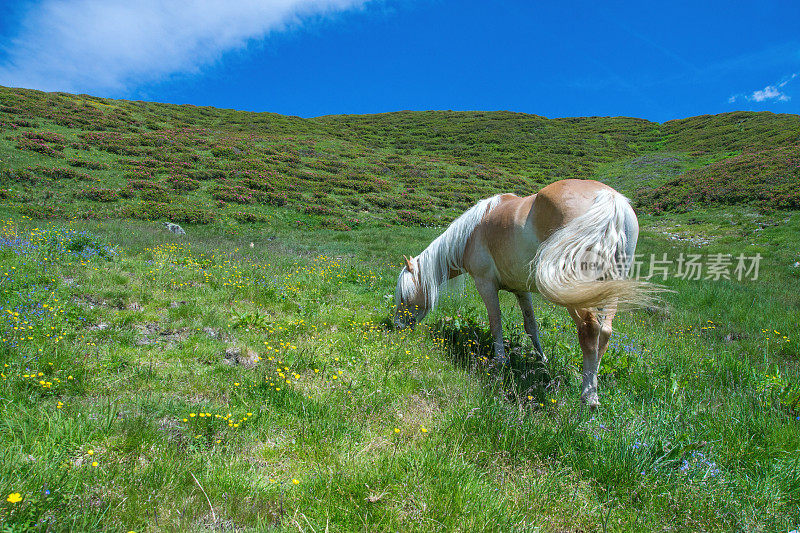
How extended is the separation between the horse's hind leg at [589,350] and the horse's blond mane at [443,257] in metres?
1.91

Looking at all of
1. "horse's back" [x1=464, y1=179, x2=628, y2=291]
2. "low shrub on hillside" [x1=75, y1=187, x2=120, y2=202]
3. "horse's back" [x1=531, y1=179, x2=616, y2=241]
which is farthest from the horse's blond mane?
"low shrub on hillside" [x1=75, y1=187, x2=120, y2=202]

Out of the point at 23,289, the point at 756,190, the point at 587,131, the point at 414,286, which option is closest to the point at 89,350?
the point at 23,289

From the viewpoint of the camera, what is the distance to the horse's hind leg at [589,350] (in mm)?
3754

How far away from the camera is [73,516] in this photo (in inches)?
69.6

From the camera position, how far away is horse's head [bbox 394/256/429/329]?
19.7 feet

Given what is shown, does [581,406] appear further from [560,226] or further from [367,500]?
[367,500]

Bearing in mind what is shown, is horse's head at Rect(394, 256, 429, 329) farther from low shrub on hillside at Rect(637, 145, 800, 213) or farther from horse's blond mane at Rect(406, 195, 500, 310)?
low shrub on hillside at Rect(637, 145, 800, 213)

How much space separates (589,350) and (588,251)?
0.97m

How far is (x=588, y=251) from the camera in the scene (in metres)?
3.64

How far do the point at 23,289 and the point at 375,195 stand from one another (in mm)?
22653

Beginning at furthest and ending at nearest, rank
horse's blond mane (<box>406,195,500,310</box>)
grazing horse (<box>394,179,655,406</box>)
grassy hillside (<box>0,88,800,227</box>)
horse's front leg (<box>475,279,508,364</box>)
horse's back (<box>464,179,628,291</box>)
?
grassy hillside (<box>0,88,800,227</box>)
horse's blond mane (<box>406,195,500,310</box>)
horse's front leg (<box>475,279,508,364</box>)
horse's back (<box>464,179,628,291</box>)
grazing horse (<box>394,179,655,406</box>)

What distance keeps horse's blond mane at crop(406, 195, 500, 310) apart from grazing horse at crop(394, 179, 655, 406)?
0.03m

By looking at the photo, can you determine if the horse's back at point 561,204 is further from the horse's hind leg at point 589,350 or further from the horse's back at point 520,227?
the horse's hind leg at point 589,350

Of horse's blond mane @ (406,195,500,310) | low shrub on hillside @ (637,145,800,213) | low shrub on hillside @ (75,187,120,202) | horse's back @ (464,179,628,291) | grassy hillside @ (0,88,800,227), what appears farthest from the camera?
low shrub on hillside @ (637,145,800,213)
